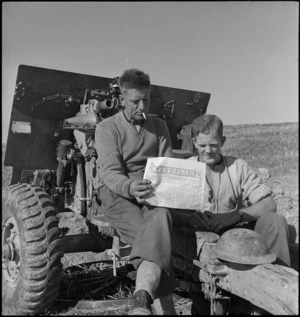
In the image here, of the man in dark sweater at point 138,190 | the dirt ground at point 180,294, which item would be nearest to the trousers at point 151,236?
the man in dark sweater at point 138,190

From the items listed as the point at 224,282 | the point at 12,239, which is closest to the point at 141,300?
the point at 224,282

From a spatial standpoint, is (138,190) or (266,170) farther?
(266,170)

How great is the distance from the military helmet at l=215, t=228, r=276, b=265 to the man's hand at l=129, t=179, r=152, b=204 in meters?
0.60

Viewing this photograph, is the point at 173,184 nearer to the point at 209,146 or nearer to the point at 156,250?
the point at 156,250

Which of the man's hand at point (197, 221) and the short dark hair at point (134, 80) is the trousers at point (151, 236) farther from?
the short dark hair at point (134, 80)

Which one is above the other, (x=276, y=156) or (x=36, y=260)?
(x=276, y=156)

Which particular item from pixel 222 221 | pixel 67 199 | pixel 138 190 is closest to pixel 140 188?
pixel 138 190

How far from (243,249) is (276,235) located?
468 mm

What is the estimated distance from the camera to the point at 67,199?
5.24 meters

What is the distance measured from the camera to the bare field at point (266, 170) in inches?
180

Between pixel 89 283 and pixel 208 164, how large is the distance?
238 centimetres

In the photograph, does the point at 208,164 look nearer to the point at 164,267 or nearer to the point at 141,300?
the point at 164,267

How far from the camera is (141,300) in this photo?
8.64ft

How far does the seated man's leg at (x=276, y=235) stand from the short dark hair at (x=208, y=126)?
765mm
